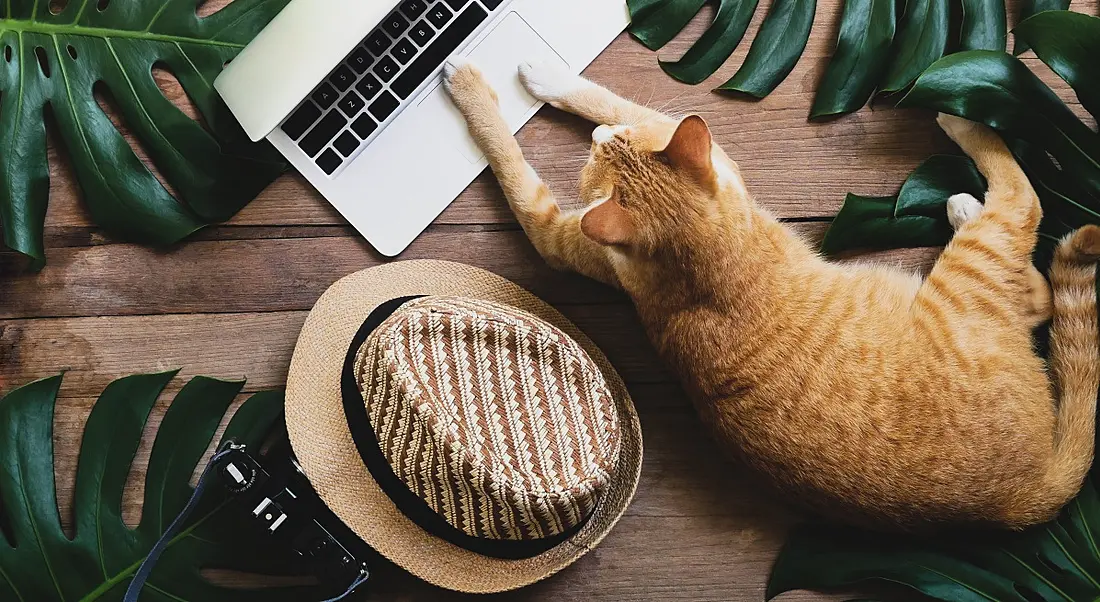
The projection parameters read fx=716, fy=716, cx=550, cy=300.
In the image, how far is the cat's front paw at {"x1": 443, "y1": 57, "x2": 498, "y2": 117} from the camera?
3.51ft

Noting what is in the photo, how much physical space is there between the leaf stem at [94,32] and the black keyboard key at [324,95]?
0.44 feet

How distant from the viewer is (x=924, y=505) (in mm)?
960

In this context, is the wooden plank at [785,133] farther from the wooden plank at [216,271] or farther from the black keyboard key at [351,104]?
the black keyboard key at [351,104]


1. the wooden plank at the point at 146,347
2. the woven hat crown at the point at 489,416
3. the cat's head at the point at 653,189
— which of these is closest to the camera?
the woven hat crown at the point at 489,416

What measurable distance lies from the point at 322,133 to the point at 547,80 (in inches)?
13.7

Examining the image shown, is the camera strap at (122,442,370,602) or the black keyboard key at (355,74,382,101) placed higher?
the black keyboard key at (355,74,382,101)

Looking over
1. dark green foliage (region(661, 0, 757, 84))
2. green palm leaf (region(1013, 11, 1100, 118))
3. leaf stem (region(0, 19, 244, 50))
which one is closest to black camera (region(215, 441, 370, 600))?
leaf stem (region(0, 19, 244, 50))

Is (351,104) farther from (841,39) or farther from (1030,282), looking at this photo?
(1030,282)

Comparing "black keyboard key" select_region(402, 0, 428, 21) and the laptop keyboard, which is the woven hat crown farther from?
"black keyboard key" select_region(402, 0, 428, 21)

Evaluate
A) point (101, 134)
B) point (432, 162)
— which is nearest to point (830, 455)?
point (432, 162)

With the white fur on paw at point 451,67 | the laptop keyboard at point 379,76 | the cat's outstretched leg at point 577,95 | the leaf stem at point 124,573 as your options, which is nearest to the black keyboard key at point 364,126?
the laptop keyboard at point 379,76

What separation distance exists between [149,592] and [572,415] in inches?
27.1

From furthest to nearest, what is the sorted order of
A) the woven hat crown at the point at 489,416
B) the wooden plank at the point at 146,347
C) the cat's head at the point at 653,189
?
the wooden plank at the point at 146,347, the cat's head at the point at 653,189, the woven hat crown at the point at 489,416

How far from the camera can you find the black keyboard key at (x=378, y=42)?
105cm
